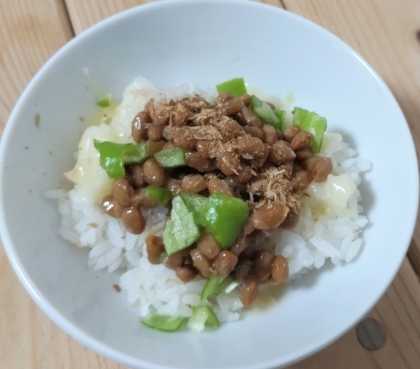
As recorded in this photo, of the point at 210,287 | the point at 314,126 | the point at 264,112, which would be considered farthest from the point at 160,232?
the point at 314,126

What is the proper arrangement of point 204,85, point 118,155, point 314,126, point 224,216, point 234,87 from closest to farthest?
point 224,216
point 118,155
point 314,126
point 234,87
point 204,85

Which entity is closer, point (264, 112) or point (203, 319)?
point (203, 319)

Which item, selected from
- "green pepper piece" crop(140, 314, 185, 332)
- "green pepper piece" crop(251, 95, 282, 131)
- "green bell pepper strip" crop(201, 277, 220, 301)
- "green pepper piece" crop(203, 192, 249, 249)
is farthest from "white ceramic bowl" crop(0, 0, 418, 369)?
"green pepper piece" crop(203, 192, 249, 249)

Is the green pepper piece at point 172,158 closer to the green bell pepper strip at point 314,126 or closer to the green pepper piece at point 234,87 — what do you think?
the green pepper piece at point 234,87

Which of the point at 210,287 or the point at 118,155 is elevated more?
the point at 118,155

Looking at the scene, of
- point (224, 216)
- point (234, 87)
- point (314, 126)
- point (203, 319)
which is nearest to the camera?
point (224, 216)

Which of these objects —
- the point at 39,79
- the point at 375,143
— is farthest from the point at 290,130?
the point at 39,79

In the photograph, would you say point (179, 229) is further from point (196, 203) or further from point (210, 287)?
point (210, 287)
